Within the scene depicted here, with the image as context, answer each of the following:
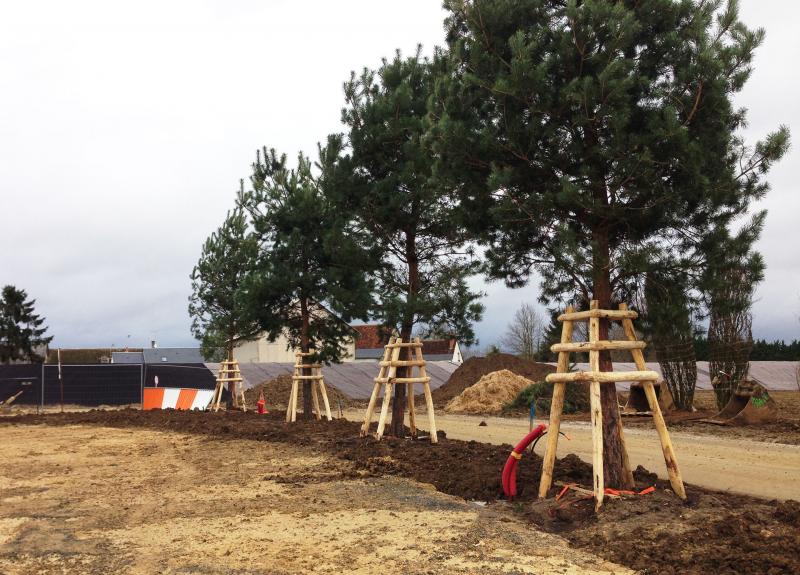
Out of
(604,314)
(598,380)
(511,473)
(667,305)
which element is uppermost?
(667,305)

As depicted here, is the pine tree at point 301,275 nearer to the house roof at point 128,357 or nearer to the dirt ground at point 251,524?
the dirt ground at point 251,524

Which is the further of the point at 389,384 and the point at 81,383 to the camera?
the point at 81,383

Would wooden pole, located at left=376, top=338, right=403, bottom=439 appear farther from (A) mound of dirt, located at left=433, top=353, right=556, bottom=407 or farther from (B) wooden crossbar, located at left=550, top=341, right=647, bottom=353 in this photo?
(A) mound of dirt, located at left=433, top=353, right=556, bottom=407

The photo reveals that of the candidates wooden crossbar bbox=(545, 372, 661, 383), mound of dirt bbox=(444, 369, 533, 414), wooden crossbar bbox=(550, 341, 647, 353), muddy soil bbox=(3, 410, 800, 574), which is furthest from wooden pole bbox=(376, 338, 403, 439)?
mound of dirt bbox=(444, 369, 533, 414)

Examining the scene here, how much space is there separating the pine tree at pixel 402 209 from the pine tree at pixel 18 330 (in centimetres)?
5460

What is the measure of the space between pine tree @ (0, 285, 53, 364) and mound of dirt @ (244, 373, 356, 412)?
111ft

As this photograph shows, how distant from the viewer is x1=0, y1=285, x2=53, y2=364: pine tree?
6047 cm

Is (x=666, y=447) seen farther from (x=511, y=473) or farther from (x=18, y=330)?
(x=18, y=330)

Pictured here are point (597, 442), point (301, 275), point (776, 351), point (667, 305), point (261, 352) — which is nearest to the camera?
point (597, 442)

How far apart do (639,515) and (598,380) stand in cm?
132

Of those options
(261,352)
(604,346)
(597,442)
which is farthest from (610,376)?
(261,352)

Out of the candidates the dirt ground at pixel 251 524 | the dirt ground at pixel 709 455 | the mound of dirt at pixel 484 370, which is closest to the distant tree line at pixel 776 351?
Result: the mound of dirt at pixel 484 370

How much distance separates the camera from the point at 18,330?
6169cm

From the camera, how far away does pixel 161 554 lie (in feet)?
19.7
